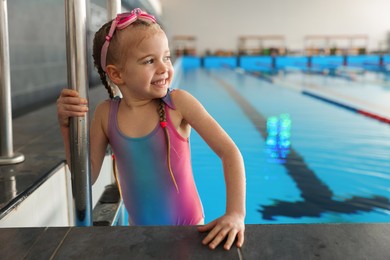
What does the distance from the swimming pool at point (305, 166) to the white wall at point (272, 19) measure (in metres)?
9.46

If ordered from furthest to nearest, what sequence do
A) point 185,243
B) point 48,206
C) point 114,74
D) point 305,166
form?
point 305,166 → point 48,206 → point 114,74 → point 185,243

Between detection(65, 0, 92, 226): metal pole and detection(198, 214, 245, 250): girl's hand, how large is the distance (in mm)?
261

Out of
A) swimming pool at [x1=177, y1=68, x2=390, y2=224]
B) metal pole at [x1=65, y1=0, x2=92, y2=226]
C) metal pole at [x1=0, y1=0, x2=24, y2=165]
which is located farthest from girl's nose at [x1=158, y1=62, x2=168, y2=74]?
swimming pool at [x1=177, y1=68, x2=390, y2=224]

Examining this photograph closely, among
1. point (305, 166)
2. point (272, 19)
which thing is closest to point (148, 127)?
point (305, 166)

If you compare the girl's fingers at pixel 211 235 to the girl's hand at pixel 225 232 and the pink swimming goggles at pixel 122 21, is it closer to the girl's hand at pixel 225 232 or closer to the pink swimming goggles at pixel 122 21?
the girl's hand at pixel 225 232

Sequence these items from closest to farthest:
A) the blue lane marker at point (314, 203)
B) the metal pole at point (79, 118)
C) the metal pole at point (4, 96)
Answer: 1. the metal pole at point (79, 118)
2. the metal pole at point (4, 96)
3. the blue lane marker at point (314, 203)

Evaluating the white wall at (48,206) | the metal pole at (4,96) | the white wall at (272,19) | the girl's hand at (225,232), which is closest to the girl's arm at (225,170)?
the girl's hand at (225,232)

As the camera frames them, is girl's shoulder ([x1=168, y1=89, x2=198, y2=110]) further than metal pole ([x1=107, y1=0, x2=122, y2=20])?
No

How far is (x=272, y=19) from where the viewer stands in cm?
1327

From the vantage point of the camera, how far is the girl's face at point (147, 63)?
86cm

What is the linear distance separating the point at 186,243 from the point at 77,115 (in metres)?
0.32

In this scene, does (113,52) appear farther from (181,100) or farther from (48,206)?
(48,206)

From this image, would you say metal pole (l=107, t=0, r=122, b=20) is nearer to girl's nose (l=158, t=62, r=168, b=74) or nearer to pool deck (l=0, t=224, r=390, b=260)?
girl's nose (l=158, t=62, r=168, b=74)

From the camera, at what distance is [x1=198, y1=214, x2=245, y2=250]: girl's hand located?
0.66 m
